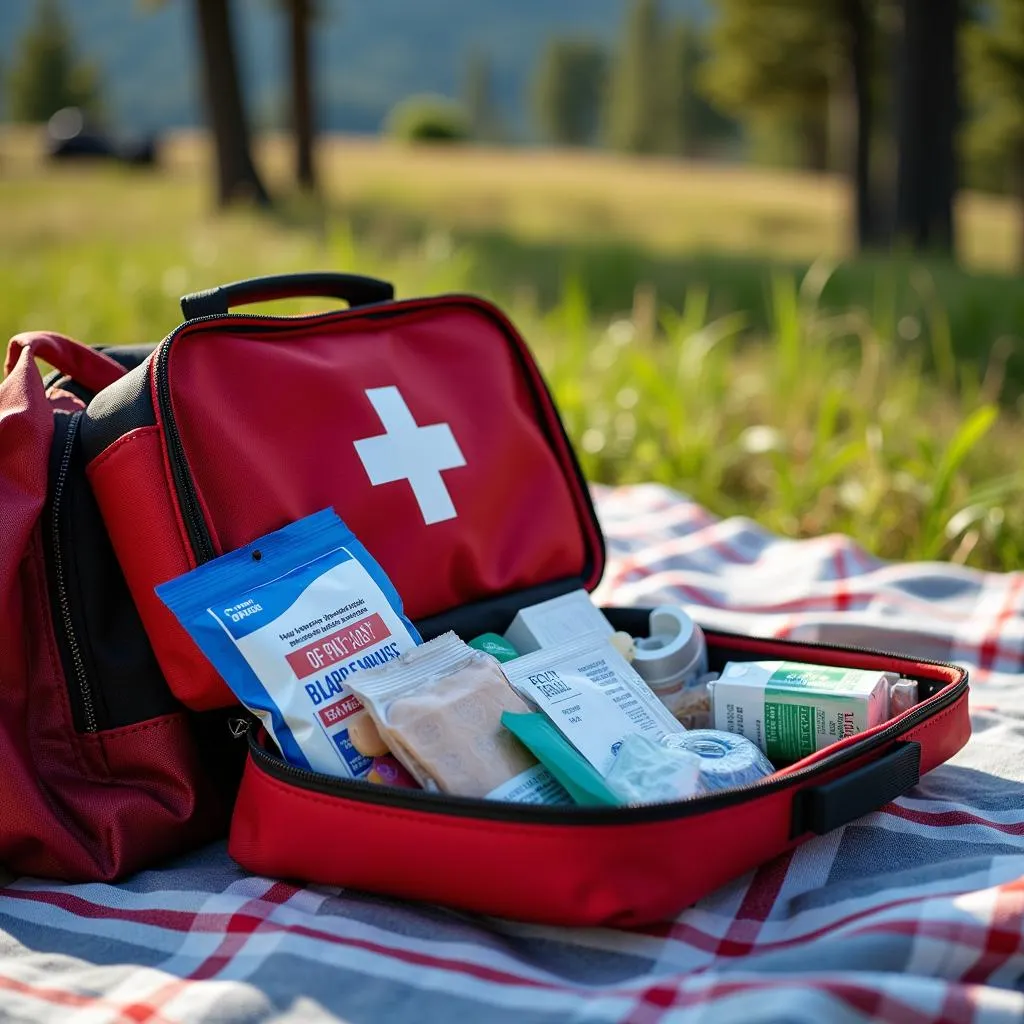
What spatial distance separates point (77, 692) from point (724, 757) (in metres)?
0.66

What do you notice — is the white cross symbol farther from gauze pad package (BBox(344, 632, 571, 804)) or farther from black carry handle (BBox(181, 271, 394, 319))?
gauze pad package (BBox(344, 632, 571, 804))

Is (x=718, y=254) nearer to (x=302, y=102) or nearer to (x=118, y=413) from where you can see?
(x=118, y=413)

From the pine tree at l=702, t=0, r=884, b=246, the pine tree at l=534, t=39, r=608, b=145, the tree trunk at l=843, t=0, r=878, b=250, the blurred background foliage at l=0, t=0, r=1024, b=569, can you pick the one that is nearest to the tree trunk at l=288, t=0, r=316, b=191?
the blurred background foliage at l=0, t=0, r=1024, b=569

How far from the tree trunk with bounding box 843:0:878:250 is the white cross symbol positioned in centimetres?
892

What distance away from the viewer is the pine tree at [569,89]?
188 feet

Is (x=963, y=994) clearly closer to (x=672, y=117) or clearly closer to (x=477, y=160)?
(x=477, y=160)

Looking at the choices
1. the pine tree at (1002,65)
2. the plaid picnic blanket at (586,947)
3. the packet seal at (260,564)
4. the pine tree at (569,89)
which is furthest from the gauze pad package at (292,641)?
the pine tree at (569,89)

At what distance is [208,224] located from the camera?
654cm

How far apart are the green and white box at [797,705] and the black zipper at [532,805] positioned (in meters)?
0.06

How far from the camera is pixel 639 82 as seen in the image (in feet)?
155

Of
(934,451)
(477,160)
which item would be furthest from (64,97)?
(934,451)

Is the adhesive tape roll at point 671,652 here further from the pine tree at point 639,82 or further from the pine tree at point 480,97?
the pine tree at point 480,97

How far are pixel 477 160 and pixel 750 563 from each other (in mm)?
19047

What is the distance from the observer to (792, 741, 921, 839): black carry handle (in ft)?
3.61
